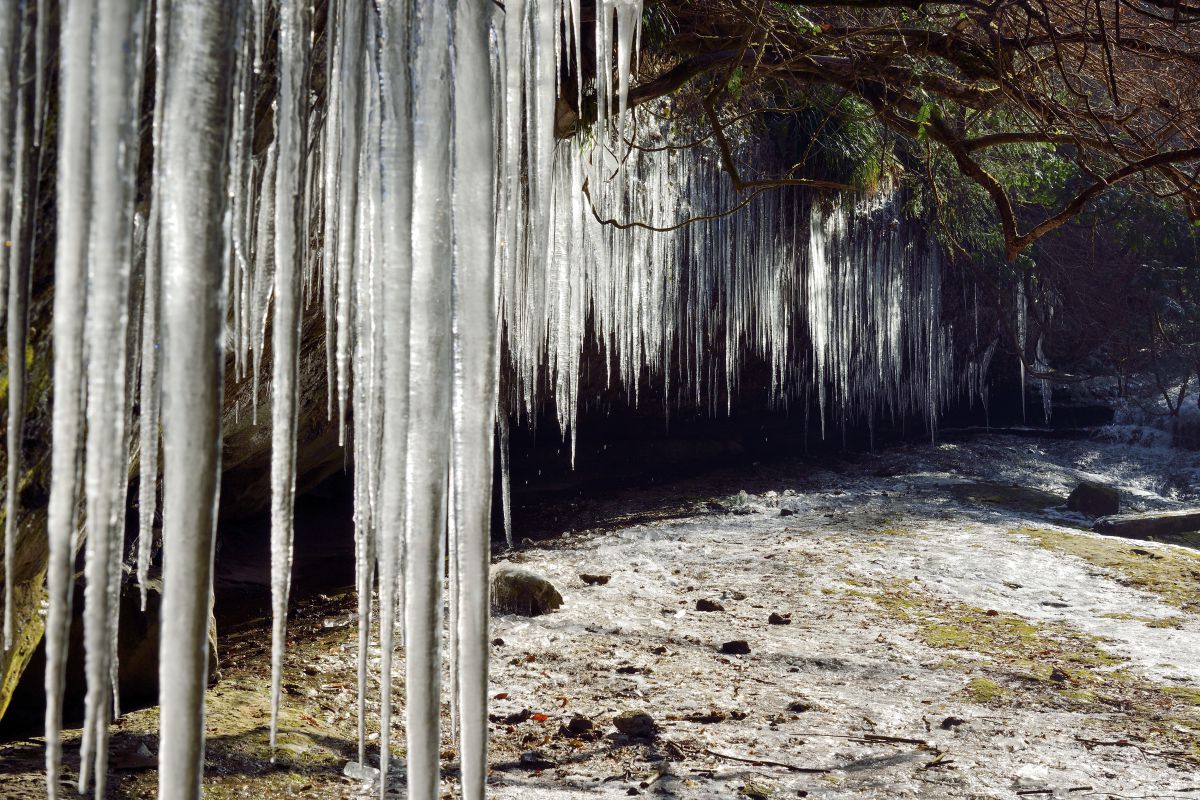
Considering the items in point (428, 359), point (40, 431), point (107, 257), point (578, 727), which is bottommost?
point (578, 727)

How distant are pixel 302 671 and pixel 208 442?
12.6 feet

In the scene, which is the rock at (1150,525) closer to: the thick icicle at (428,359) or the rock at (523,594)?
the rock at (523,594)

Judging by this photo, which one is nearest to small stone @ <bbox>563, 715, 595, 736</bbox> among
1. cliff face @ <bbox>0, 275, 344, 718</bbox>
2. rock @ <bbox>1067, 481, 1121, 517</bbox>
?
cliff face @ <bbox>0, 275, 344, 718</bbox>

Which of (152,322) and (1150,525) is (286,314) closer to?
(152,322)

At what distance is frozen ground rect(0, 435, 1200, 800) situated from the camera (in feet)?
12.2

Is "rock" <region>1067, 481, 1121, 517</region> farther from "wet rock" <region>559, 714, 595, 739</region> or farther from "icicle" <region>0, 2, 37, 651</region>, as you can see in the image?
"icicle" <region>0, 2, 37, 651</region>

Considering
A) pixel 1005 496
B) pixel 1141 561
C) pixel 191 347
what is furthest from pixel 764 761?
pixel 1005 496

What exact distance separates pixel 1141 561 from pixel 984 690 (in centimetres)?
426

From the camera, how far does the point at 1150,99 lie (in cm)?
443

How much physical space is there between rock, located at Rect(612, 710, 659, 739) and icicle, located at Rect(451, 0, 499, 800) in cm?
245

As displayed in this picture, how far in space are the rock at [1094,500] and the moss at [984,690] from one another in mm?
6649

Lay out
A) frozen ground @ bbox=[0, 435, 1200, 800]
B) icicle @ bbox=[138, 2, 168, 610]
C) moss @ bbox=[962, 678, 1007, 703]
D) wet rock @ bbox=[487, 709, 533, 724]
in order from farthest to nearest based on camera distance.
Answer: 1. moss @ bbox=[962, 678, 1007, 703]
2. wet rock @ bbox=[487, 709, 533, 724]
3. frozen ground @ bbox=[0, 435, 1200, 800]
4. icicle @ bbox=[138, 2, 168, 610]

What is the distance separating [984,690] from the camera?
16.3 ft

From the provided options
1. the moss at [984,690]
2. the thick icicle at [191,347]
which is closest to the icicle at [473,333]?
the thick icicle at [191,347]
